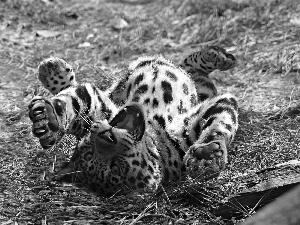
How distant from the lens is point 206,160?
4.07 m

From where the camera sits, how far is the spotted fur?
13.3 feet

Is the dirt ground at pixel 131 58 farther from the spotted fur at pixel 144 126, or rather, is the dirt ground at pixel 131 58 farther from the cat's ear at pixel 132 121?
the cat's ear at pixel 132 121

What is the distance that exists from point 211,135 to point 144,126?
1.86ft

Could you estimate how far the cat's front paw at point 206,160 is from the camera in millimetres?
4039

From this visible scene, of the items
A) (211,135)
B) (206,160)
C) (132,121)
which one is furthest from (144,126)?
(211,135)

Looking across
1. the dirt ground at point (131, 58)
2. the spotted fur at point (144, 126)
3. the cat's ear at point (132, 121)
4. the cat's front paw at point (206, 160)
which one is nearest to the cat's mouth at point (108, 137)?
the spotted fur at point (144, 126)

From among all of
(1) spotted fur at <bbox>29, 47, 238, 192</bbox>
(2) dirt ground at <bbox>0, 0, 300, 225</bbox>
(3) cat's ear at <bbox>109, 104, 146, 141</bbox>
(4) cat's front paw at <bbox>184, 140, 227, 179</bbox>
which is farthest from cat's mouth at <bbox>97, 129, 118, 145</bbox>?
(4) cat's front paw at <bbox>184, 140, 227, 179</bbox>

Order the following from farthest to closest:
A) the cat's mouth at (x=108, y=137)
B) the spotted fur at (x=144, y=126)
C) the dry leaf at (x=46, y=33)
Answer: the dry leaf at (x=46, y=33), the spotted fur at (x=144, y=126), the cat's mouth at (x=108, y=137)

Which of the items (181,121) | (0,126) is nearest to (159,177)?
(181,121)

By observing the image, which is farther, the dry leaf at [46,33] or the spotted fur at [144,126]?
the dry leaf at [46,33]

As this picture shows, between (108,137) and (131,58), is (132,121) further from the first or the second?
(131,58)

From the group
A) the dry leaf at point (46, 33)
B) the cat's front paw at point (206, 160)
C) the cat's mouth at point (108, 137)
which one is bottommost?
the cat's front paw at point (206, 160)

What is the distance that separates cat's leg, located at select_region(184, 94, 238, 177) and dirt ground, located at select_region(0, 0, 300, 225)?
5.1 inches

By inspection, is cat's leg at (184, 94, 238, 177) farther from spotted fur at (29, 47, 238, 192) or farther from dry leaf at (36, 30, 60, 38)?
dry leaf at (36, 30, 60, 38)
